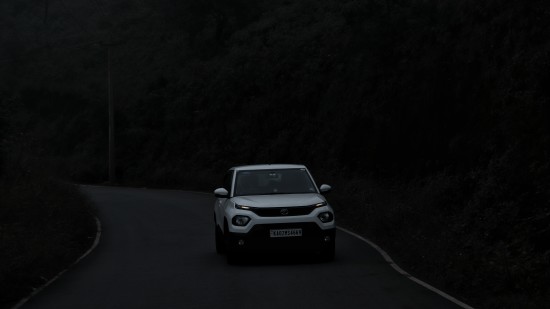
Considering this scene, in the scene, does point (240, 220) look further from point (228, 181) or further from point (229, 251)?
point (228, 181)

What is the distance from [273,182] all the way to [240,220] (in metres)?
1.54

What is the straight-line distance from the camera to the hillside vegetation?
52.5ft

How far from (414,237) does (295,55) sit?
95.2ft

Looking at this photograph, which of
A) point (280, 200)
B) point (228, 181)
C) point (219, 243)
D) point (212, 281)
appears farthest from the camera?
point (219, 243)

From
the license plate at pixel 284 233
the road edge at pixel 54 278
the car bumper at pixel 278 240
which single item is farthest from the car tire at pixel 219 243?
the road edge at pixel 54 278

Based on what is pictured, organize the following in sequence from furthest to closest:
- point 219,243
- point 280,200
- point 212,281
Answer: point 219,243 < point 280,200 < point 212,281

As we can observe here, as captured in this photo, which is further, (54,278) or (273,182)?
(273,182)

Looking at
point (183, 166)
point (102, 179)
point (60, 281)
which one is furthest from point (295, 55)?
point (60, 281)

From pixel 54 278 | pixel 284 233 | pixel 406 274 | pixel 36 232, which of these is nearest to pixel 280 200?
pixel 284 233

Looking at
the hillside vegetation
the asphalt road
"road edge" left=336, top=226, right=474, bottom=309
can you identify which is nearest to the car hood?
the asphalt road

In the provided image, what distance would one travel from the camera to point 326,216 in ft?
50.1

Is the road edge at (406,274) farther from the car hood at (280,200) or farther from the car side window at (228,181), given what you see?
the car side window at (228,181)

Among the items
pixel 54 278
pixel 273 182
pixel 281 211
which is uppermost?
pixel 273 182

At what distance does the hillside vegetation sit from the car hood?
6.53 feet
